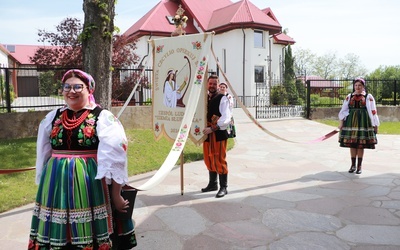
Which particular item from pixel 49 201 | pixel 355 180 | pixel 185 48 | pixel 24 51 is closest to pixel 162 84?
pixel 185 48

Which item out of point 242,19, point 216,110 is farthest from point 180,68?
point 242,19

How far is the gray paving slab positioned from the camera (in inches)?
155

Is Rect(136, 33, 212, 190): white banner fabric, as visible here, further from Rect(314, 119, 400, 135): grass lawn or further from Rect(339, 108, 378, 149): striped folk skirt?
Rect(314, 119, 400, 135): grass lawn

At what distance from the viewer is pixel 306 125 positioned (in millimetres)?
14828

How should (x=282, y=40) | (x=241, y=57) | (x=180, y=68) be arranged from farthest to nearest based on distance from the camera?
(x=282, y=40) → (x=241, y=57) → (x=180, y=68)

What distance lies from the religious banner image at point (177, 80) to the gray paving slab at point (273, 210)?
3.65 ft

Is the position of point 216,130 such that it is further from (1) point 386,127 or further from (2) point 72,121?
(1) point 386,127

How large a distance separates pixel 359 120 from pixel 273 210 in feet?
10.4

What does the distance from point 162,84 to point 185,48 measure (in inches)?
26.4

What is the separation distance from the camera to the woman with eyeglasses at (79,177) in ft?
8.45

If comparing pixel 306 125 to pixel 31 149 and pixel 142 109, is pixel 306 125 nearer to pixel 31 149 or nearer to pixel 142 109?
pixel 142 109

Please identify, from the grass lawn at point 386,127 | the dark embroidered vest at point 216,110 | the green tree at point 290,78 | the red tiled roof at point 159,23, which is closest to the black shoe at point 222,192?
the dark embroidered vest at point 216,110

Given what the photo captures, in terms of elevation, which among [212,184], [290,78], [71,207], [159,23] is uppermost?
[159,23]

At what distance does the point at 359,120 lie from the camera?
694 cm
